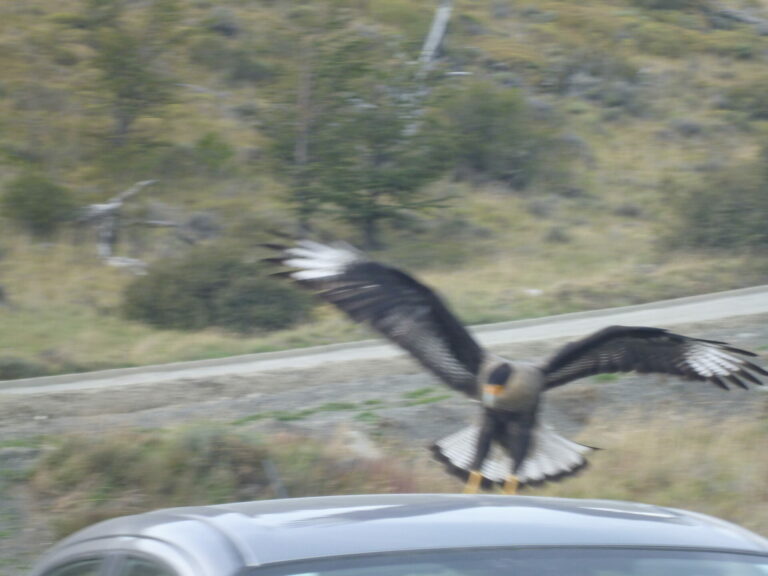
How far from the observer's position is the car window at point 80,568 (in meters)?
2.46

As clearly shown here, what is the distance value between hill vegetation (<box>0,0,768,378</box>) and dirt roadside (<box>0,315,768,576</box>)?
2.40 meters

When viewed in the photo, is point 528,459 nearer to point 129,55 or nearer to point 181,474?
point 181,474

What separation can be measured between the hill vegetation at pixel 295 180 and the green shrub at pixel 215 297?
51 millimetres

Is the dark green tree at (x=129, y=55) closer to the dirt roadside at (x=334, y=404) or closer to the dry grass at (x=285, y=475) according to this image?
the dirt roadside at (x=334, y=404)

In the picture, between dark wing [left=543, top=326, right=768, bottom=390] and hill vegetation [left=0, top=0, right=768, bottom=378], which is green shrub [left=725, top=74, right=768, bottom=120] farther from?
dark wing [left=543, top=326, right=768, bottom=390]

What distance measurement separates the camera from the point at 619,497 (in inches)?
278

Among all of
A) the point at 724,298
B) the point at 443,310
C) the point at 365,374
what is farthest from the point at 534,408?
the point at 724,298

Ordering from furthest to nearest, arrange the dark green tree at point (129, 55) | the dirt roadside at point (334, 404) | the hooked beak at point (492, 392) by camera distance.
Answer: the dark green tree at point (129, 55) < the dirt roadside at point (334, 404) < the hooked beak at point (492, 392)

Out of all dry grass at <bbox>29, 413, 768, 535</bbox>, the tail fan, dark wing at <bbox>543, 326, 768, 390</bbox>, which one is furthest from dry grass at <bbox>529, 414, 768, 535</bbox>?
dark wing at <bbox>543, 326, 768, 390</bbox>

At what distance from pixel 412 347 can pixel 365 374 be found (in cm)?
587

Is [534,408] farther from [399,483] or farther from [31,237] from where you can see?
[31,237]

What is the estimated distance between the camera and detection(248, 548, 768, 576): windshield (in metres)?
2.02

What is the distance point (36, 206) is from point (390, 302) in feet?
57.7

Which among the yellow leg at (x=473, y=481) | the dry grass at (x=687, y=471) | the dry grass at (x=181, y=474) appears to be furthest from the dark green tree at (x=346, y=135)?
the yellow leg at (x=473, y=481)
